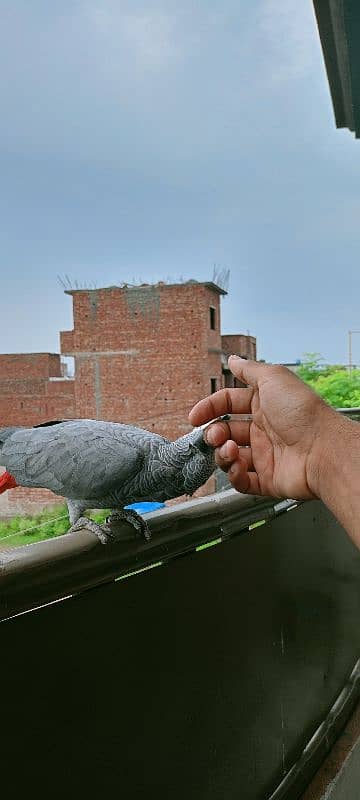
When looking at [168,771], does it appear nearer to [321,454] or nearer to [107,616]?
[107,616]

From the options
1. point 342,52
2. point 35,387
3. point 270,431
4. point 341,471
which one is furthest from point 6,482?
point 35,387

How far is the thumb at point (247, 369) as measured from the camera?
2.96ft

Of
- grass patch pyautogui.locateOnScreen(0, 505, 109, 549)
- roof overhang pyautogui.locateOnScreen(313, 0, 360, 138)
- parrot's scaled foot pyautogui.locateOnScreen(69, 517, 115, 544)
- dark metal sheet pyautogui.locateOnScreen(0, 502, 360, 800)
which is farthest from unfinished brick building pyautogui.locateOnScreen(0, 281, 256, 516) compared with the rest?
parrot's scaled foot pyautogui.locateOnScreen(69, 517, 115, 544)

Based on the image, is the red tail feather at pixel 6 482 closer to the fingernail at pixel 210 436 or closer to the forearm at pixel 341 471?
the fingernail at pixel 210 436

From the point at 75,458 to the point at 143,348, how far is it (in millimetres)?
10336

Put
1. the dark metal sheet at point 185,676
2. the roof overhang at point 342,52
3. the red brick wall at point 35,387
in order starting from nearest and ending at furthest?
the dark metal sheet at point 185,676 → the roof overhang at point 342,52 → the red brick wall at point 35,387

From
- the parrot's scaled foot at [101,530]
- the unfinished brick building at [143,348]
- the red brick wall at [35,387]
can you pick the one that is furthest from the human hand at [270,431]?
the unfinished brick building at [143,348]

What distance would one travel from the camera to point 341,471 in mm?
754

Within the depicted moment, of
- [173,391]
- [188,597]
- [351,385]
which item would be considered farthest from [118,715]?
[173,391]

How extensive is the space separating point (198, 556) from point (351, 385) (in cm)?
282

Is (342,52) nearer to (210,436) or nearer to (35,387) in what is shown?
(210,436)

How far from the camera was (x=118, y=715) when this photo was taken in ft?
2.46

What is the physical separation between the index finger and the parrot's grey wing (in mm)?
105

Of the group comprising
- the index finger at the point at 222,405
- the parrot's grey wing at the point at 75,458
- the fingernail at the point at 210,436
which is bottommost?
the parrot's grey wing at the point at 75,458
